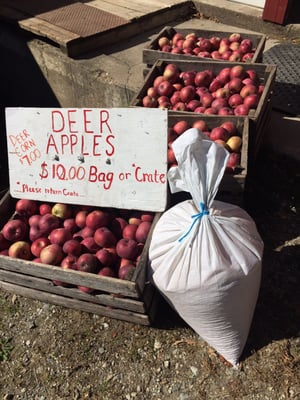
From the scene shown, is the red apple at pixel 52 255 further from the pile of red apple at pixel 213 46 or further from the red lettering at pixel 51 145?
the pile of red apple at pixel 213 46

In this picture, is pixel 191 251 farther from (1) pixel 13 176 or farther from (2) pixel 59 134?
(1) pixel 13 176

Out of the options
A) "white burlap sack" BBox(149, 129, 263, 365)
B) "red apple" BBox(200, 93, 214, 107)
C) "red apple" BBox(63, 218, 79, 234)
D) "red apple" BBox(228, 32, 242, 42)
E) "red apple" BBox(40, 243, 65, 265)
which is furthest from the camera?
"red apple" BBox(228, 32, 242, 42)

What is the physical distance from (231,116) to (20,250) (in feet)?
5.21

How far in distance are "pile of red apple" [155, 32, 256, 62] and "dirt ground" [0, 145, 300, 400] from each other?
1737 millimetres

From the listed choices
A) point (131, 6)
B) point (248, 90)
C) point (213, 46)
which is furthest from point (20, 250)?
point (131, 6)

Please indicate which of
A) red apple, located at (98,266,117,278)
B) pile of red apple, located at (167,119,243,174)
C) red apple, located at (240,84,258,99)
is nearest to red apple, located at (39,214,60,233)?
red apple, located at (98,266,117,278)

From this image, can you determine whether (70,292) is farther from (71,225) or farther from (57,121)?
(57,121)

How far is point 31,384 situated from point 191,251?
1209 mm

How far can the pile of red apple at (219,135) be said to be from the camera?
105 inches

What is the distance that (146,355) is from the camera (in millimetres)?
2383

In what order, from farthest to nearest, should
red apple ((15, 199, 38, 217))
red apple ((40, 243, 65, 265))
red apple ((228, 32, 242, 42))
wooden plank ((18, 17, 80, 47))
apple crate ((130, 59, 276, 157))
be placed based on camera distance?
1. wooden plank ((18, 17, 80, 47))
2. red apple ((228, 32, 242, 42))
3. apple crate ((130, 59, 276, 157))
4. red apple ((15, 199, 38, 217))
5. red apple ((40, 243, 65, 265))

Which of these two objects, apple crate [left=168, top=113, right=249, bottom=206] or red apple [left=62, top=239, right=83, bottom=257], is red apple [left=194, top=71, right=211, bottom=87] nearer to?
apple crate [left=168, top=113, right=249, bottom=206]

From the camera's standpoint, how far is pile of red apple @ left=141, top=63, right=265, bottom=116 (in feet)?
9.87

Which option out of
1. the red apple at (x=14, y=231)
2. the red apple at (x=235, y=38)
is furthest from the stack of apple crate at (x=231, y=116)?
the red apple at (x=14, y=231)
